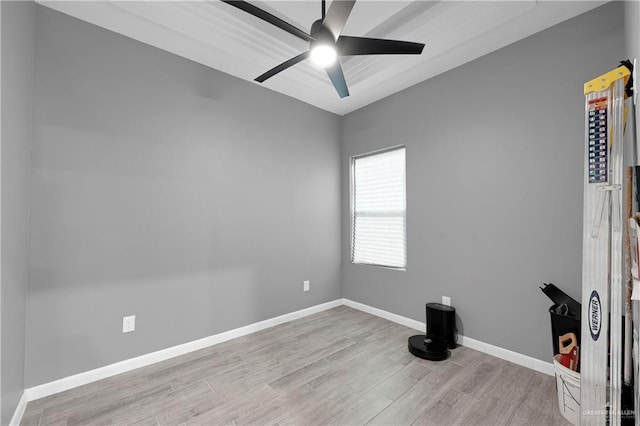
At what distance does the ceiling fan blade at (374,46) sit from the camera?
1777 millimetres

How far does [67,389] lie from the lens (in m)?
2.04

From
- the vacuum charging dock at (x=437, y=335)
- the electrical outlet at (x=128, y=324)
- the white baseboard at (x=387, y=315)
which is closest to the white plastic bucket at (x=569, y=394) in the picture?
the vacuum charging dock at (x=437, y=335)

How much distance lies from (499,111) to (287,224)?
257cm

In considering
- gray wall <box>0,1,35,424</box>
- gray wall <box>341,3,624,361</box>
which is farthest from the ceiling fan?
gray wall <box>0,1,35,424</box>

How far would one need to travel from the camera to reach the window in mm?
3439

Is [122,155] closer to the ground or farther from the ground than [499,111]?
closer to the ground

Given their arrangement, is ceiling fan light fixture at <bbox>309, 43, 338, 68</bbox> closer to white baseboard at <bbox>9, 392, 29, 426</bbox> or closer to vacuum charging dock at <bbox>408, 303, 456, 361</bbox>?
vacuum charging dock at <bbox>408, 303, 456, 361</bbox>

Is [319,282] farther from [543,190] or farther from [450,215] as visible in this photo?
[543,190]

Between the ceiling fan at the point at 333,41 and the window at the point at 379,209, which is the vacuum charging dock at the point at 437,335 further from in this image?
the ceiling fan at the point at 333,41

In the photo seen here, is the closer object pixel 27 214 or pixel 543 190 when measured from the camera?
pixel 27 214

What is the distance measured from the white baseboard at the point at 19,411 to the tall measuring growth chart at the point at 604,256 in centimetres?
328

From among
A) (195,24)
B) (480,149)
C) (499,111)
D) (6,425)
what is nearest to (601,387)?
(480,149)

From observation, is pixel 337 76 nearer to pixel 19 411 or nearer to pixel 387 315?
pixel 387 315

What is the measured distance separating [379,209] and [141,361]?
3.05 m
